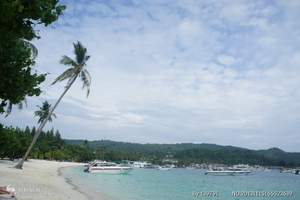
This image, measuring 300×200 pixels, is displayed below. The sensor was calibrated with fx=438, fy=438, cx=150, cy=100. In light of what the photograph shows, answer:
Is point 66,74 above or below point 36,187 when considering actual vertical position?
above

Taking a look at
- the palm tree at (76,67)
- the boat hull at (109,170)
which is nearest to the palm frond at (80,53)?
the palm tree at (76,67)

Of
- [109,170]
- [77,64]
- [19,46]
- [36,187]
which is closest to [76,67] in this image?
[77,64]

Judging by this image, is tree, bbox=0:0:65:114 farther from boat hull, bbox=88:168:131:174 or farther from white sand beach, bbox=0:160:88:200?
boat hull, bbox=88:168:131:174

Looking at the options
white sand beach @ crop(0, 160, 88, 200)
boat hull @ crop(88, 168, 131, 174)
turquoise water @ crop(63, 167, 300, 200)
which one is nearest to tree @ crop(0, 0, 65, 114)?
white sand beach @ crop(0, 160, 88, 200)

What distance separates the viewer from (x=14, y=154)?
72125mm

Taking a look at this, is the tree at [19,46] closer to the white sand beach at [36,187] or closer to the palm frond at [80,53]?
the white sand beach at [36,187]

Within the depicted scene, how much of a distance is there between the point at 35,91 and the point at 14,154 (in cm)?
6512

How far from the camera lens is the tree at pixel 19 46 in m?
9.31

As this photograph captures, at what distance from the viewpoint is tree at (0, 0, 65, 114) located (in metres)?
9.31

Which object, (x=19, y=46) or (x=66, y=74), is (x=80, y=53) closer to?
(x=66, y=74)

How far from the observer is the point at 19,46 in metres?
10.2

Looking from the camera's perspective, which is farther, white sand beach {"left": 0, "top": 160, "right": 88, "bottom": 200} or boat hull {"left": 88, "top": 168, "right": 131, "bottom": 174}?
boat hull {"left": 88, "top": 168, "right": 131, "bottom": 174}

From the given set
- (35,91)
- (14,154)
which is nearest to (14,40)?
(35,91)

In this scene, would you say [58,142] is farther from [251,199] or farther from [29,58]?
[29,58]
